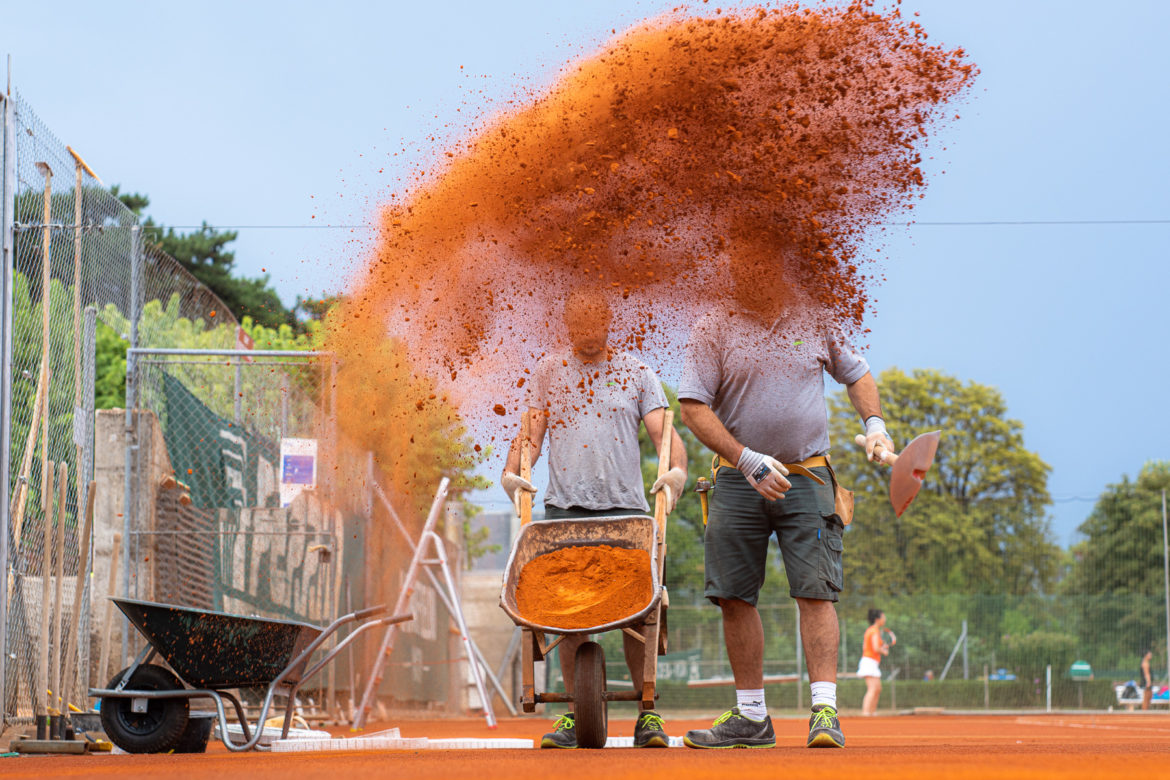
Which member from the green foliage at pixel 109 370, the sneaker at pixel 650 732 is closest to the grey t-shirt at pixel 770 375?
the sneaker at pixel 650 732

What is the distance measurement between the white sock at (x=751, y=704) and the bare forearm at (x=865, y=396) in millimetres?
1090

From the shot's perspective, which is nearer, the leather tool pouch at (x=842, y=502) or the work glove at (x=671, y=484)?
the leather tool pouch at (x=842, y=502)

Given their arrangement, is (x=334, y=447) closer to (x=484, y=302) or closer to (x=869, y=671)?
(x=484, y=302)

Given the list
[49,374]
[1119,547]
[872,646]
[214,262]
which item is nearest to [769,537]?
[49,374]

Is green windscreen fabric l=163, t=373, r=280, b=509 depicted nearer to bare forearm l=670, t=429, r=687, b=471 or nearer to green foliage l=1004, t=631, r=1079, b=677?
bare forearm l=670, t=429, r=687, b=471

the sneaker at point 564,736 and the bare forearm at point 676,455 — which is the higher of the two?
the bare forearm at point 676,455

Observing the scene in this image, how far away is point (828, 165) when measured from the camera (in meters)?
4.86

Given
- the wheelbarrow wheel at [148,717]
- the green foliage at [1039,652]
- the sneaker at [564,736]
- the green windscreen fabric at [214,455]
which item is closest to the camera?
the sneaker at [564,736]

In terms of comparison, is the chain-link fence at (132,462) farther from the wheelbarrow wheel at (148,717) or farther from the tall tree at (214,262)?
the tall tree at (214,262)

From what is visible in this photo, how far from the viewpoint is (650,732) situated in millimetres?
5137

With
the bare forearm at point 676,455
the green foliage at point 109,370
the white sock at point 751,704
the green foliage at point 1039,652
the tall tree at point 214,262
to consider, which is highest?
the tall tree at point 214,262

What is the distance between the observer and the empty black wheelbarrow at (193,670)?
5594mm

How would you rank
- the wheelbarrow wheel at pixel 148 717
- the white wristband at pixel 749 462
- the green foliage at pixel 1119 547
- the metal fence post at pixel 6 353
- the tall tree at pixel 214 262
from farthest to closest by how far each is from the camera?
the tall tree at pixel 214 262 → the green foliage at pixel 1119 547 → the metal fence post at pixel 6 353 → the wheelbarrow wheel at pixel 148 717 → the white wristband at pixel 749 462

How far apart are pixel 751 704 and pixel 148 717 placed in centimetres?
273
